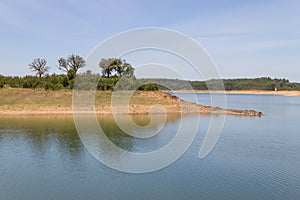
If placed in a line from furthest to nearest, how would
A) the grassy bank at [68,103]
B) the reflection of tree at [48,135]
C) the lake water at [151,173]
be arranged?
1. the grassy bank at [68,103]
2. the reflection of tree at [48,135]
3. the lake water at [151,173]

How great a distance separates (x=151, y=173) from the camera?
Answer: 70.9ft

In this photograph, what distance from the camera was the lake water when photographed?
1750cm

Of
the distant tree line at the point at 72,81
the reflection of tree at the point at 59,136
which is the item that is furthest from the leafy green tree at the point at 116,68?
the reflection of tree at the point at 59,136

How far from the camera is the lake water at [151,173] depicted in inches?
689

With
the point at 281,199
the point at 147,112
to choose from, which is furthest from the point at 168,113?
the point at 281,199

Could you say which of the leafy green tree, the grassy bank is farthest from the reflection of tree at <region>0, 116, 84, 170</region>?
the leafy green tree

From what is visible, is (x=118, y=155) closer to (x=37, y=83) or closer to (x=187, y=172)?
(x=187, y=172)

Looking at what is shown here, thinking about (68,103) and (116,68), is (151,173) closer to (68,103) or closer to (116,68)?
(68,103)

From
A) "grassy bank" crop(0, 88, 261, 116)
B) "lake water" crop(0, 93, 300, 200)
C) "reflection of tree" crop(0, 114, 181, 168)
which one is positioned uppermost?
"grassy bank" crop(0, 88, 261, 116)

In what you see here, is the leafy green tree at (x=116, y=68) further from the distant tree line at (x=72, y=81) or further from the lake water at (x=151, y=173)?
the lake water at (x=151, y=173)

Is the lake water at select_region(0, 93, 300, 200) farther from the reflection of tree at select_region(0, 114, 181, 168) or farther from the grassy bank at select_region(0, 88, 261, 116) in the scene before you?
the grassy bank at select_region(0, 88, 261, 116)

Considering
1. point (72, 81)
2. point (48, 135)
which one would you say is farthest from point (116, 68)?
point (48, 135)

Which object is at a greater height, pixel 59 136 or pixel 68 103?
pixel 68 103

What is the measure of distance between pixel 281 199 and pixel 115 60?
70754mm
